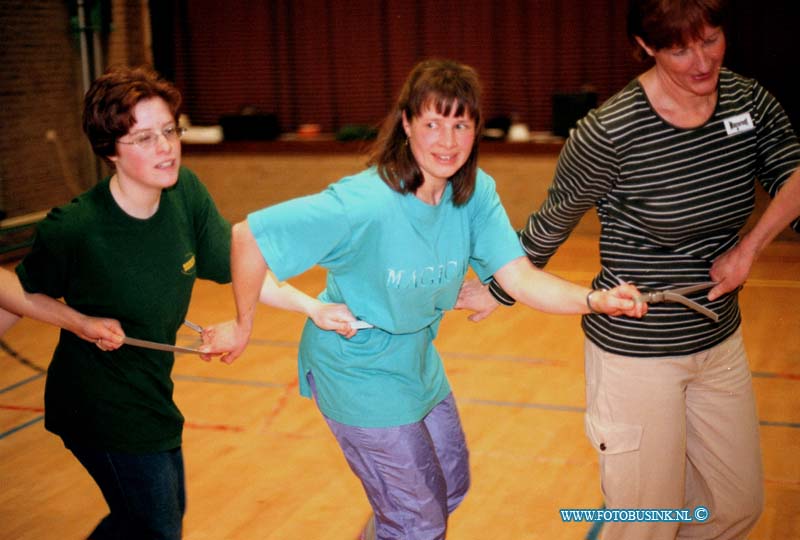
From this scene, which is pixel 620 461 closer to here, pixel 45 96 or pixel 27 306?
pixel 27 306

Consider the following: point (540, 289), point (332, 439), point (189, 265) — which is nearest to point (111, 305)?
point (189, 265)

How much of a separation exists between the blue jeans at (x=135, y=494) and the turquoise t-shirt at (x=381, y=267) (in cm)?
44

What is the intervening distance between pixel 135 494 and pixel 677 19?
178cm

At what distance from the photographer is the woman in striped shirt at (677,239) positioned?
2229mm

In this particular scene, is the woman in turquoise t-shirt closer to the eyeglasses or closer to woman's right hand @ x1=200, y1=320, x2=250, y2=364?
woman's right hand @ x1=200, y1=320, x2=250, y2=364

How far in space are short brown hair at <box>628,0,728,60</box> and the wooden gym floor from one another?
6.15 ft

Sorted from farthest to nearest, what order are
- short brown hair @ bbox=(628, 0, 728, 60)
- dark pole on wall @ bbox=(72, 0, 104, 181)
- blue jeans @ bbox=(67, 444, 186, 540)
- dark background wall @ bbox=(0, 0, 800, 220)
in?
dark pole on wall @ bbox=(72, 0, 104, 181)
dark background wall @ bbox=(0, 0, 800, 220)
blue jeans @ bbox=(67, 444, 186, 540)
short brown hair @ bbox=(628, 0, 728, 60)

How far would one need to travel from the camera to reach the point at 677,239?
2281 millimetres

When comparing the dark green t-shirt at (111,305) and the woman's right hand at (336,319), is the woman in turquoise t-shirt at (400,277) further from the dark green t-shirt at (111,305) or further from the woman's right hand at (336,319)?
the dark green t-shirt at (111,305)

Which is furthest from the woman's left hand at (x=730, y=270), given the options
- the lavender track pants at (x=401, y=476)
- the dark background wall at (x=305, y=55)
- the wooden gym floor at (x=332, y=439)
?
the dark background wall at (x=305, y=55)

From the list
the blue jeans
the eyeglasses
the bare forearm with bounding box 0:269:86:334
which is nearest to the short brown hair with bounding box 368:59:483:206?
the eyeglasses

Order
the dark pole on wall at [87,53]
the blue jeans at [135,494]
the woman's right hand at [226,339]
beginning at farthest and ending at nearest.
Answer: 1. the dark pole on wall at [87,53]
2. the woman's right hand at [226,339]
3. the blue jeans at [135,494]

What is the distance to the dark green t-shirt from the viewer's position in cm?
230

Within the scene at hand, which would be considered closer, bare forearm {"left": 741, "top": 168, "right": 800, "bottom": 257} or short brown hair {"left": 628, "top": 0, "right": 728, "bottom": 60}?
short brown hair {"left": 628, "top": 0, "right": 728, "bottom": 60}
